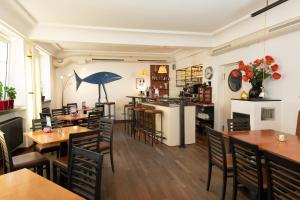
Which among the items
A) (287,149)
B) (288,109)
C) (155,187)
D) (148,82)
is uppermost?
(148,82)

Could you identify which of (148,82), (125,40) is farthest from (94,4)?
(148,82)

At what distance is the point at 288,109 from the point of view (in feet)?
13.4

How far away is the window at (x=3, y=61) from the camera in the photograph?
4.62 m

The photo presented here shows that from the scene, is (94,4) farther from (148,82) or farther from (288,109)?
(148,82)

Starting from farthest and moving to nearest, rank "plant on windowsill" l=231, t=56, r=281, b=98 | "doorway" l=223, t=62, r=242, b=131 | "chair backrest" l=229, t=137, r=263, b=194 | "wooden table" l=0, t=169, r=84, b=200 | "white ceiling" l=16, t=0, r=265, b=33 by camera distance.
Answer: "doorway" l=223, t=62, r=242, b=131 → "plant on windowsill" l=231, t=56, r=281, b=98 → "white ceiling" l=16, t=0, r=265, b=33 → "chair backrest" l=229, t=137, r=263, b=194 → "wooden table" l=0, t=169, r=84, b=200

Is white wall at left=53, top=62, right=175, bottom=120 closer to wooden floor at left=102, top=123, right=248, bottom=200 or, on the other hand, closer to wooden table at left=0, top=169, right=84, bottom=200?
wooden floor at left=102, top=123, right=248, bottom=200

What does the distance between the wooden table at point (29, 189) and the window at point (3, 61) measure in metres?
3.88

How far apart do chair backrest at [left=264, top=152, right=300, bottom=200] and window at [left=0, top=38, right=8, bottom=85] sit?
5235 mm

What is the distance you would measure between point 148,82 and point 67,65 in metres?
3.37

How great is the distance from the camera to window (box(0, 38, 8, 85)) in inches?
182

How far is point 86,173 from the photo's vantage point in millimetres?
1763

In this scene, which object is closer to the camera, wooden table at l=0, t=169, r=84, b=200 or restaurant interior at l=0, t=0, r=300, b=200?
wooden table at l=0, t=169, r=84, b=200

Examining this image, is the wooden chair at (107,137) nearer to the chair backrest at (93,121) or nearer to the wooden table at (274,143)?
the chair backrest at (93,121)

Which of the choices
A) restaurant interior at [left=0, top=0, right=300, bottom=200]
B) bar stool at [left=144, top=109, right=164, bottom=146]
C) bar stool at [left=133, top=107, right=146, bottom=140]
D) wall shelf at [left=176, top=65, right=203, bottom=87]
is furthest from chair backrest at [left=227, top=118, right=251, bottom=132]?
wall shelf at [left=176, top=65, right=203, bottom=87]
